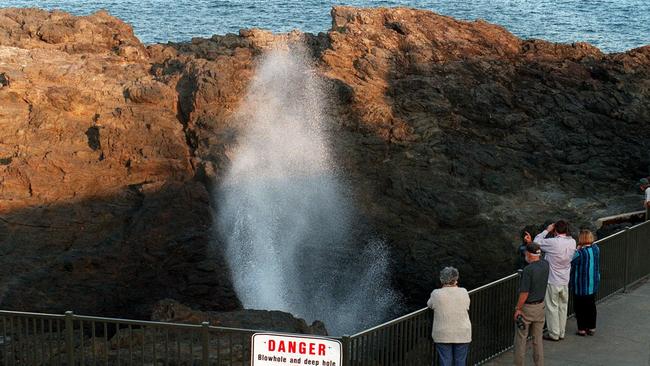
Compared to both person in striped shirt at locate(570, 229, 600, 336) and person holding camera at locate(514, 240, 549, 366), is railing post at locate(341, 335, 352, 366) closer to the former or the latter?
person holding camera at locate(514, 240, 549, 366)

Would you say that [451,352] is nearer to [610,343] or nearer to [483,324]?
[483,324]

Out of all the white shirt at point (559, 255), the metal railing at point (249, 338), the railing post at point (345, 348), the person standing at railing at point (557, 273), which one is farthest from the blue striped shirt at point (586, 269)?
the railing post at point (345, 348)

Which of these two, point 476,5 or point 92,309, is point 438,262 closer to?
point 92,309

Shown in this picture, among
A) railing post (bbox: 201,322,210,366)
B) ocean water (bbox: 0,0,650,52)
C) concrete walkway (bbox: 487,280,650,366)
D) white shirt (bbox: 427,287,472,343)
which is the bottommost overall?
concrete walkway (bbox: 487,280,650,366)

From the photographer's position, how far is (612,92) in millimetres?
26453

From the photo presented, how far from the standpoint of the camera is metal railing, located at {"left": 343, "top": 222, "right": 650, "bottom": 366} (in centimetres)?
1021

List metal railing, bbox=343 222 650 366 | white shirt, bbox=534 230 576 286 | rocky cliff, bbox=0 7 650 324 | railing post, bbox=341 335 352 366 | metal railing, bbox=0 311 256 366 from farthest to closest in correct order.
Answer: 1. rocky cliff, bbox=0 7 650 324
2. white shirt, bbox=534 230 576 286
3. metal railing, bbox=0 311 256 366
4. metal railing, bbox=343 222 650 366
5. railing post, bbox=341 335 352 366

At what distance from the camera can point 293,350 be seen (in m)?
8.63

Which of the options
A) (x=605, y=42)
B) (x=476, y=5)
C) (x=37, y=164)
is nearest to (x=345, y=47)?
(x=37, y=164)

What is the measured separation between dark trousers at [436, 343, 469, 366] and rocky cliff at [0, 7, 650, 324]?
34.1ft

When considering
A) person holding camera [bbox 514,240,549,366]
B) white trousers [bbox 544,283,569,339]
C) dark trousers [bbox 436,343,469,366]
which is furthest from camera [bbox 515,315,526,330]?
white trousers [bbox 544,283,569,339]

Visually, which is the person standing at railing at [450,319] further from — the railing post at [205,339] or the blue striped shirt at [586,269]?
the blue striped shirt at [586,269]

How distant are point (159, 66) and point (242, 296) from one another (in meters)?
7.14

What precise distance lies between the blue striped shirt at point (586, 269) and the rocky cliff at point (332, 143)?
8453mm
